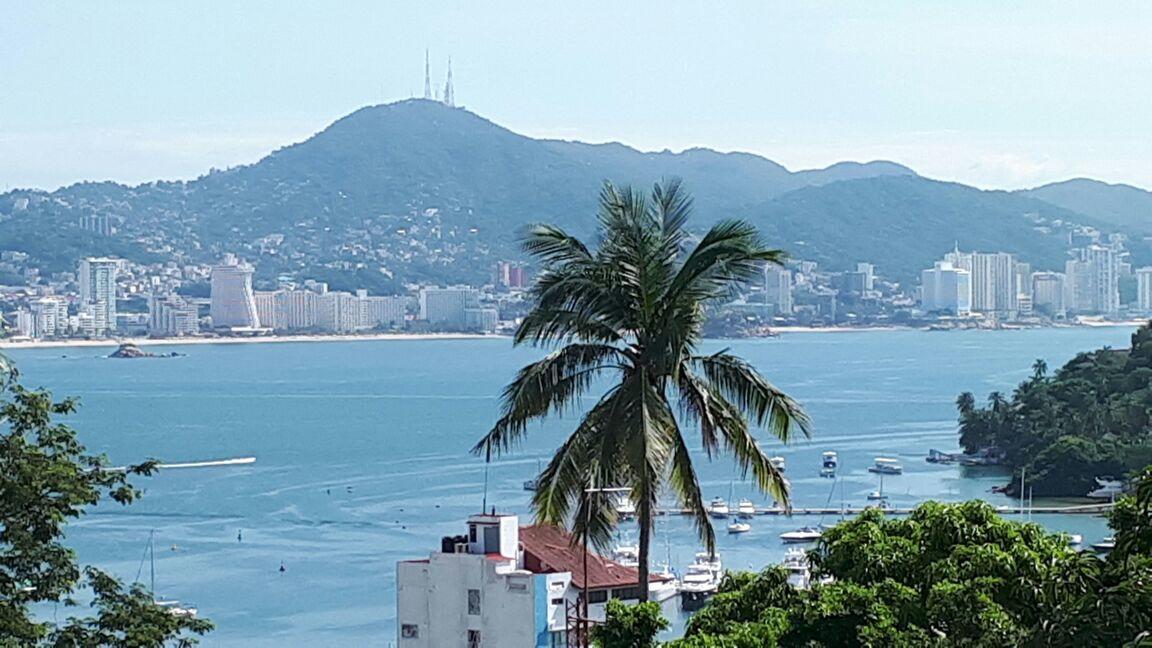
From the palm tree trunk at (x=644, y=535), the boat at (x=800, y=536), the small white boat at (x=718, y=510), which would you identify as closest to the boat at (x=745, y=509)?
the small white boat at (x=718, y=510)

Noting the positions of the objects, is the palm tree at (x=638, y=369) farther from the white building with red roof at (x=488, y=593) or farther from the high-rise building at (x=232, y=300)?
the high-rise building at (x=232, y=300)

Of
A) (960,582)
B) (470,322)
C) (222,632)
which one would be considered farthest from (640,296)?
(470,322)

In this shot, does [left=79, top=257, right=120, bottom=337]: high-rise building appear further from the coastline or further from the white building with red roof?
the white building with red roof

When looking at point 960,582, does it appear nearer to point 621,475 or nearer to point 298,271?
point 621,475

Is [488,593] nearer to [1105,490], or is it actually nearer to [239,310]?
[1105,490]

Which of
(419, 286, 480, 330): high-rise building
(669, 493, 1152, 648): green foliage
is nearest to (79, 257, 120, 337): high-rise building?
(419, 286, 480, 330): high-rise building

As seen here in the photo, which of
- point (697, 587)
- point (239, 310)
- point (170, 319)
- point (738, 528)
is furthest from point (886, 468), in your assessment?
point (239, 310)
